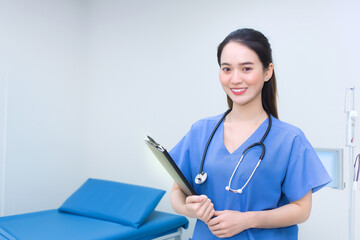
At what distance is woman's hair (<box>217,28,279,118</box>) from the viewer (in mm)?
1169

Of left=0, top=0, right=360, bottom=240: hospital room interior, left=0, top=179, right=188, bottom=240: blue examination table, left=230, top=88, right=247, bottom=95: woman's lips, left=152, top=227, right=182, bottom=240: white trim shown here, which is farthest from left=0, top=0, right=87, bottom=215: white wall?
left=230, top=88, right=247, bottom=95: woman's lips

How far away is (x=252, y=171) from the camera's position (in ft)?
3.73

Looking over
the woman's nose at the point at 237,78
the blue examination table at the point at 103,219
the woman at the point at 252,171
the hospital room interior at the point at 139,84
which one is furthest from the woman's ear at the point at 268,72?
the blue examination table at the point at 103,219

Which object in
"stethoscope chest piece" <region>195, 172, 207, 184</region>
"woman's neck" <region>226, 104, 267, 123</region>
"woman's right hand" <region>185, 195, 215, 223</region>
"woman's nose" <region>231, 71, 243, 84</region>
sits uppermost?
"woman's nose" <region>231, 71, 243, 84</region>

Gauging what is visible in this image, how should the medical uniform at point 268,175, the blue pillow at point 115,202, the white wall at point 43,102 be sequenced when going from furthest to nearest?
1. the white wall at point 43,102
2. the blue pillow at point 115,202
3. the medical uniform at point 268,175

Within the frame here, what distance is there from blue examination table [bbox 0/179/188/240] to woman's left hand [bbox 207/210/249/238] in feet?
4.43

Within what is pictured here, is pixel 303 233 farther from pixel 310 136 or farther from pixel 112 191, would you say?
pixel 112 191

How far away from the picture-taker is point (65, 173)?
11.6ft

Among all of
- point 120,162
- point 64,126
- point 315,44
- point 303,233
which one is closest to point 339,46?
point 315,44

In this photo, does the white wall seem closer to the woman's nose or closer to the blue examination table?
the blue examination table

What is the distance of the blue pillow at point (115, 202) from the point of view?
2.57m

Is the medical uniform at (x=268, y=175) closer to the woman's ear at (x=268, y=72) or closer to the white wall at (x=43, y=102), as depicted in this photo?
the woman's ear at (x=268, y=72)

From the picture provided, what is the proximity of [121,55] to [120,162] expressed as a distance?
0.92m

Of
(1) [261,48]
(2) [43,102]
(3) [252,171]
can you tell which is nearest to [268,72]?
(1) [261,48]
